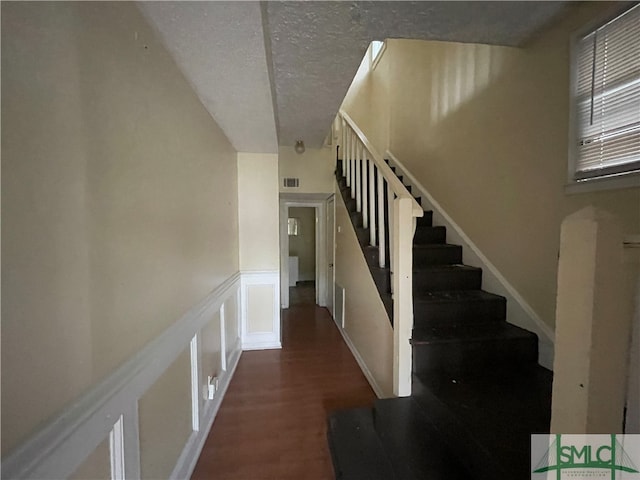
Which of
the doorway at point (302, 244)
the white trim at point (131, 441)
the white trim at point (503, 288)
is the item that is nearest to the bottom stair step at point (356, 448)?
the white trim at point (131, 441)

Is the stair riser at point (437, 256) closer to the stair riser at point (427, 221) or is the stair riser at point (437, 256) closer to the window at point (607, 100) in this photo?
the stair riser at point (427, 221)

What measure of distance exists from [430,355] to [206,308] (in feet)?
4.83

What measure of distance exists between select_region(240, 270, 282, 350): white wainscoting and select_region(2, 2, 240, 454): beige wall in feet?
6.62

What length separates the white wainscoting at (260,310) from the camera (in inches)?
133

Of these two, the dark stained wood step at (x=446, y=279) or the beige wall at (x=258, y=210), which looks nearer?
the dark stained wood step at (x=446, y=279)

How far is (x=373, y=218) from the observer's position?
2441mm

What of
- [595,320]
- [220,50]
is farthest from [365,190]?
[595,320]

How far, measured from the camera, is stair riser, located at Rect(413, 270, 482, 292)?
2229 millimetres

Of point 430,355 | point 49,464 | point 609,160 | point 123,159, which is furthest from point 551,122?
point 49,464

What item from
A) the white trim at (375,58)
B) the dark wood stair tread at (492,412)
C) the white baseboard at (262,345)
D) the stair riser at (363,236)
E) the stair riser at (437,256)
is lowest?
the white baseboard at (262,345)

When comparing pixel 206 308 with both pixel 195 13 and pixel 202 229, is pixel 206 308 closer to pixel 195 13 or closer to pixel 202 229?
pixel 202 229

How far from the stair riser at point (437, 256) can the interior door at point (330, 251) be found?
190cm

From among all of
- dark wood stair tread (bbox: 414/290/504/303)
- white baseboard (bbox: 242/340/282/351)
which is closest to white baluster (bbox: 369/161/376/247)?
dark wood stair tread (bbox: 414/290/504/303)

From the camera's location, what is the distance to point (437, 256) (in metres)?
2.55
